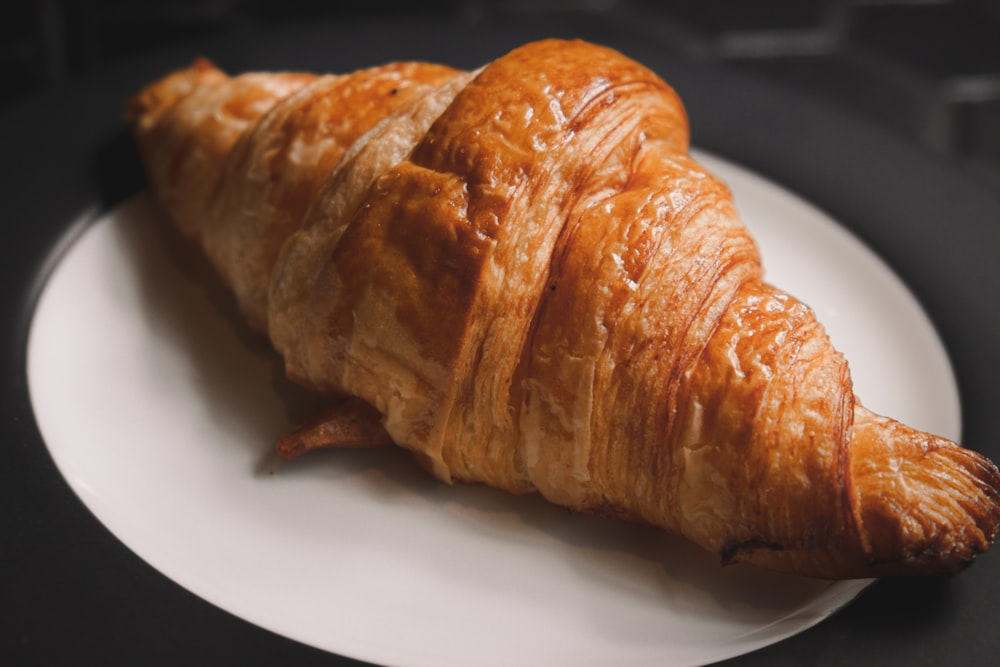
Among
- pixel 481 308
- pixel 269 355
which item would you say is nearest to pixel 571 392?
pixel 481 308

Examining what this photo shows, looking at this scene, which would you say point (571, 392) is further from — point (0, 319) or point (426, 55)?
point (426, 55)

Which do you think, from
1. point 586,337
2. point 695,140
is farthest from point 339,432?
point 695,140

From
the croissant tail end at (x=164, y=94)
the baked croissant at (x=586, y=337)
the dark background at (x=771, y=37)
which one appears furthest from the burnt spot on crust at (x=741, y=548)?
the dark background at (x=771, y=37)

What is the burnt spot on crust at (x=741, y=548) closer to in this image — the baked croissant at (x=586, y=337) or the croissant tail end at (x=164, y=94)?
the baked croissant at (x=586, y=337)

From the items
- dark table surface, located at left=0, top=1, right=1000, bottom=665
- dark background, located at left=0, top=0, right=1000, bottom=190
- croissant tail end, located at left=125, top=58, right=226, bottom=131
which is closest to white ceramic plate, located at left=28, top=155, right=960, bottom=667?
dark table surface, located at left=0, top=1, right=1000, bottom=665

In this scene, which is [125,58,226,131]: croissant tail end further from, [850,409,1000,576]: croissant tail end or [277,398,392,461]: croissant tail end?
[850,409,1000,576]: croissant tail end

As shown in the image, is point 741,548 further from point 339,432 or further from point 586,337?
point 339,432
